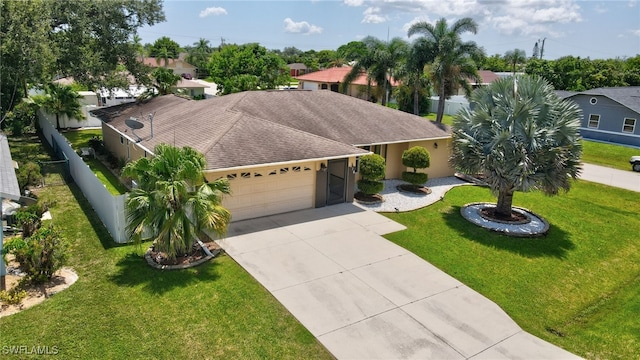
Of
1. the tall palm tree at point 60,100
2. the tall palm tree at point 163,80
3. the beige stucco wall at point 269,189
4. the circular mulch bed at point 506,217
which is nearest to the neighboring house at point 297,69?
the tall palm tree at point 163,80

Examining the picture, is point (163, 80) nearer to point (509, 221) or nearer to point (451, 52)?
point (451, 52)

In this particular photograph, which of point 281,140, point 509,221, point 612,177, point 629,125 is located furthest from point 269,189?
point 629,125

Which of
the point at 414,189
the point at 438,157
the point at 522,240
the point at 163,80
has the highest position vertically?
the point at 163,80

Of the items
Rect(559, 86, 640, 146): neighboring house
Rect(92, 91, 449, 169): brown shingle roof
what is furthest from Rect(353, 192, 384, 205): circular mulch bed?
Rect(559, 86, 640, 146): neighboring house

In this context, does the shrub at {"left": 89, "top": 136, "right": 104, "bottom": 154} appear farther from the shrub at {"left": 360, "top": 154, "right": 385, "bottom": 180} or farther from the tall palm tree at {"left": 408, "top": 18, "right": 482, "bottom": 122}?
the tall palm tree at {"left": 408, "top": 18, "right": 482, "bottom": 122}

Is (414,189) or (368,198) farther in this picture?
(414,189)

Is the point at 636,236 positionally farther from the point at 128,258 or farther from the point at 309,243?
the point at 128,258
